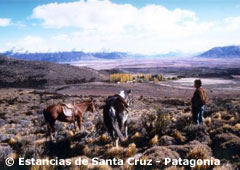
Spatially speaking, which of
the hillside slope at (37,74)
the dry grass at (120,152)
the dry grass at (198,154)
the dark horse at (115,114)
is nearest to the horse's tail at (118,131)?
the dark horse at (115,114)

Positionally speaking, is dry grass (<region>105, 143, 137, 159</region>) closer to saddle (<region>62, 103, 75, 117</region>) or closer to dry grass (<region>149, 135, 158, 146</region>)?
dry grass (<region>149, 135, 158, 146</region>)

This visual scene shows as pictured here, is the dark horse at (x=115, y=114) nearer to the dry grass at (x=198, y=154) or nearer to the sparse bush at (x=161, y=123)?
the sparse bush at (x=161, y=123)

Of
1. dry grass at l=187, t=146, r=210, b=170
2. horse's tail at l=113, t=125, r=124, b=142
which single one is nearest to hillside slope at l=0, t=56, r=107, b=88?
horse's tail at l=113, t=125, r=124, b=142

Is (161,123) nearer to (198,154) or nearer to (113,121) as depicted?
(113,121)

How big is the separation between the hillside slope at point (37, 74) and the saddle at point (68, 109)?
77.0m

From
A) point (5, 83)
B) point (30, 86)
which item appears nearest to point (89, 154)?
point (30, 86)

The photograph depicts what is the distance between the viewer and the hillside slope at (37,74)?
284 feet

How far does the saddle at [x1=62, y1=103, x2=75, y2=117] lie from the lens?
29.9ft

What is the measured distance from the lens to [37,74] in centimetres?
9450

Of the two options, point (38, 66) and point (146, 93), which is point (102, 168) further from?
point (38, 66)

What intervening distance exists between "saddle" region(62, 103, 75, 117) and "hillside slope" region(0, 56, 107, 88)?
7696cm

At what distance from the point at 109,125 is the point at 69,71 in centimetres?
9985

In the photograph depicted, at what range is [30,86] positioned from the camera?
8256 cm

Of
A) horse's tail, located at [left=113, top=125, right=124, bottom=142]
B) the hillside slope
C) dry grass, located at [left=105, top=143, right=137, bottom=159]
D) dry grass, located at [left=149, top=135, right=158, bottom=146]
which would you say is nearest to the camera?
dry grass, located at [left=105, top=143, right=137, bottom=159]
